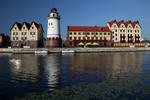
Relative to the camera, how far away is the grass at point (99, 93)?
10758 millimetres

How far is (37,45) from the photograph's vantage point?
78.1m

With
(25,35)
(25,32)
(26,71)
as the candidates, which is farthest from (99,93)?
(25,32)

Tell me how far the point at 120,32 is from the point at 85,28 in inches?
887

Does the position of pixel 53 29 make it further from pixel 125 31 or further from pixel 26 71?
pixel 26 71

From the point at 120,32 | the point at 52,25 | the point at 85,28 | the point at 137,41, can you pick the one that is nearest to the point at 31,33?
the point at 52,25

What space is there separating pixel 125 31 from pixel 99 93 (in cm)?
8420

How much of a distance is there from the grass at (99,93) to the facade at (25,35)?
224 ft

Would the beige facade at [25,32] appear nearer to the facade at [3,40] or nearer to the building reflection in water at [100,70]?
the facade at [3,40]

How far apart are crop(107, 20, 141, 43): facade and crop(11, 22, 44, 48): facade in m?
45.3

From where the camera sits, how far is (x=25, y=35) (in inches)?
3103

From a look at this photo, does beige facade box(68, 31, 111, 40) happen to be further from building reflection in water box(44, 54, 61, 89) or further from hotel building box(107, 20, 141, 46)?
building reflection in water box(44, 54, 61, 89)

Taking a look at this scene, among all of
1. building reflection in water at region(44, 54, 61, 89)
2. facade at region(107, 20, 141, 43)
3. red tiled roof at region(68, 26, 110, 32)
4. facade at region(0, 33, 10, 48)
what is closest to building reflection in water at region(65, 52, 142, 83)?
building reflection in water at region(44, 54, 61, 89)

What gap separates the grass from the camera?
10.8 meters

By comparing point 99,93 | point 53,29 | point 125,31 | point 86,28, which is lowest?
point 99,93
